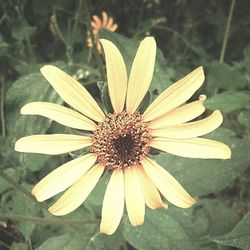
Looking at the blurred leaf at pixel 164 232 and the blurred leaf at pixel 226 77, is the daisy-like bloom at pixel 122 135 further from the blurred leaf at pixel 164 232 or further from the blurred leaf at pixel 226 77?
the blurred leaf at pixel 226 77

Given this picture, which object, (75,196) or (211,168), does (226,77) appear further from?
(75,196)

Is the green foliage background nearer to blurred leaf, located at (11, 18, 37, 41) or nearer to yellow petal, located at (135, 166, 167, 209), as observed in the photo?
blurred leaf, located at (11, 18, 37, 41)

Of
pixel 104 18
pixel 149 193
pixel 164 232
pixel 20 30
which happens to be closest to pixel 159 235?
pixel 164 232

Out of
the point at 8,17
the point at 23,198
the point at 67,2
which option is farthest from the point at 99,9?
the point at 23,198

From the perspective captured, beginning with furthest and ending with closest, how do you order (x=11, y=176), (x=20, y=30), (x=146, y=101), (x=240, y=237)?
(x=20, y=30) → (x=11, y=176) → (x=146, y=101) → (x=240, y=237)

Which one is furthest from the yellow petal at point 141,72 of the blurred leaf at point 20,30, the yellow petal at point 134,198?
the blurred leaf at point 20,30

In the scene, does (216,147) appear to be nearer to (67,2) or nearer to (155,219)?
(155,219)
